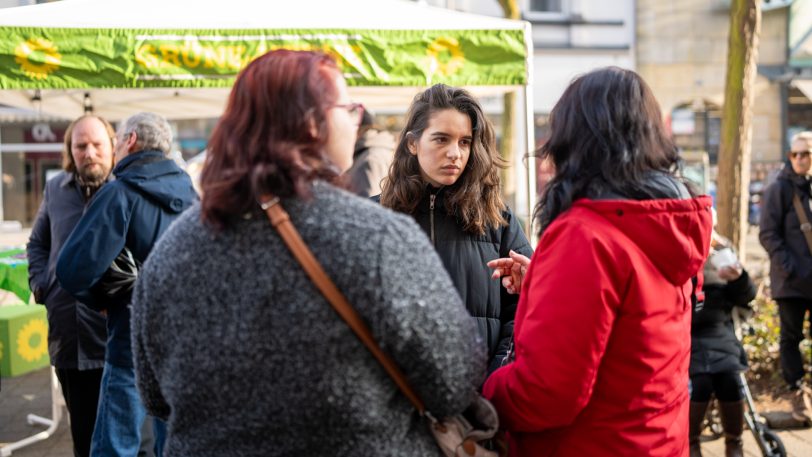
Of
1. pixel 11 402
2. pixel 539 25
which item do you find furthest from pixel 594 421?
pixel 539 25

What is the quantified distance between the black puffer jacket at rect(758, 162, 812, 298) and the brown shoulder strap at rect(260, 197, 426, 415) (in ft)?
16.1

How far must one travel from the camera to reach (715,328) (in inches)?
158

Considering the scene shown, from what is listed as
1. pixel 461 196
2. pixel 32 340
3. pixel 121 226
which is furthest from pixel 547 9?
pixel 461 196

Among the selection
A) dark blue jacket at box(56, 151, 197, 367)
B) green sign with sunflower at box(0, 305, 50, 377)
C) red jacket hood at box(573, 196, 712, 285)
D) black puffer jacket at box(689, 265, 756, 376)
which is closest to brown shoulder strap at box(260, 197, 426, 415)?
red jacket hood at box(573, 196, 712, 285)

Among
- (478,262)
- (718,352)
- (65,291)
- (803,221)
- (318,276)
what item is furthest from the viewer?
(803,221)

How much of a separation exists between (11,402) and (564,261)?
5.84 m

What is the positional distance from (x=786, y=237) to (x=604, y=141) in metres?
4.53

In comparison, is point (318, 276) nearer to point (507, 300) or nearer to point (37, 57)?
point (507, 300)

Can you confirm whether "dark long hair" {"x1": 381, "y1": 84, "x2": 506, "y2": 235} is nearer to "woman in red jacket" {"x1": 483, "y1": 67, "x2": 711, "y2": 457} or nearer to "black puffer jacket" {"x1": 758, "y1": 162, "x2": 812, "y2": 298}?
"woman in red jacket" {"x1": 483, "y1": 67, "x2": 711, "y2": 457}

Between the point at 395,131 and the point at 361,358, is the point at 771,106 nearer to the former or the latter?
the point at 395,131

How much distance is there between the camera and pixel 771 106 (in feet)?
63.8

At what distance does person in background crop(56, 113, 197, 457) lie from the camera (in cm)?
333

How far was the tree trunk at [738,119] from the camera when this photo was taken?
6.61 meters

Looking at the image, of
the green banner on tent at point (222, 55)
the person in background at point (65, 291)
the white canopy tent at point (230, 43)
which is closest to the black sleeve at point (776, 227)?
the white canopy tent at point (230, 43)
